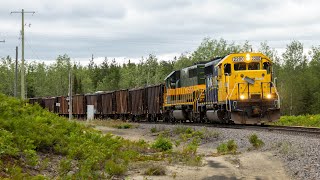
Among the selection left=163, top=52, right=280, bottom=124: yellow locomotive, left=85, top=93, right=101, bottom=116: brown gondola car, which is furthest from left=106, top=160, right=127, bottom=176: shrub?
left=85, top=93, right=101, bottom=116: brown gondola car

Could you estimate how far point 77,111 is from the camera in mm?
55875

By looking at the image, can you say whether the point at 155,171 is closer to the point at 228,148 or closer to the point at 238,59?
the point at 228,148

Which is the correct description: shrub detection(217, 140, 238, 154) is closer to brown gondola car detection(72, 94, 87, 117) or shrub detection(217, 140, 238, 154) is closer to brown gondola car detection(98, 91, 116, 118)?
brown gondola car detection(98, 91, 116, 118)

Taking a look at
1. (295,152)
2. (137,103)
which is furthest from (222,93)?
(137,103)

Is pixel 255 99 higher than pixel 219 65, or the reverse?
pixel 219 65

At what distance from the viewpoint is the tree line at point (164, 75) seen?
7869 centimetres

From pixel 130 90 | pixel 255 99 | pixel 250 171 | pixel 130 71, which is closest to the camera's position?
pixel 250 171

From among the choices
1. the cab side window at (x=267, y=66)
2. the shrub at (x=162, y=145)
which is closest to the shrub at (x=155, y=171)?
the shrub at (x=162, y=145)

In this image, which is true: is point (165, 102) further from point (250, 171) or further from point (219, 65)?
point (250, 171)

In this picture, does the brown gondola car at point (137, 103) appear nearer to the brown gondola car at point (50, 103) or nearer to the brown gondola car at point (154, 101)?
the brown gondola car at point (154, 101)

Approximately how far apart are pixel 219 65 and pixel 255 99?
2631mm

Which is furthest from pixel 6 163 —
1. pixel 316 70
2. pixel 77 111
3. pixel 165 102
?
pixel 316 70

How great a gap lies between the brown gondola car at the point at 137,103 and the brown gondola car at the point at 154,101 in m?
0.69

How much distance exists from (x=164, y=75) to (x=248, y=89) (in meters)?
101
